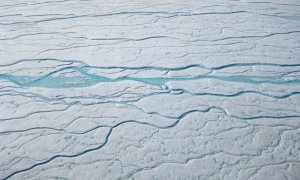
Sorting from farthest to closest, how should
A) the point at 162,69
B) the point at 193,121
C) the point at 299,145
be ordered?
the point at 162,69 < the point at 193,121 < the point at 299,145

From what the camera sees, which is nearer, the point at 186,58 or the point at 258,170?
the point at 258,170

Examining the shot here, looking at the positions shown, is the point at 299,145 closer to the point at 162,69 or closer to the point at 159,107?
the point at 159,107

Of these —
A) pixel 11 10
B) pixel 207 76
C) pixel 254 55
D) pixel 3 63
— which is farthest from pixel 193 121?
pixel 11 10

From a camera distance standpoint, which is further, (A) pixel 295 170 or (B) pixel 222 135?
(B) pixel 222 135

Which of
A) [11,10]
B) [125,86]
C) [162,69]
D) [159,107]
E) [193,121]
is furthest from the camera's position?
[11,10]

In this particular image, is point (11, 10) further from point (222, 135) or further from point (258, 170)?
point (258, 170)

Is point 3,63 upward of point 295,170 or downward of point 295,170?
upward

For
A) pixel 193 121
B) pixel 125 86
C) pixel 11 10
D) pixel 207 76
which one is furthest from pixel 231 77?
pixel 11 10
